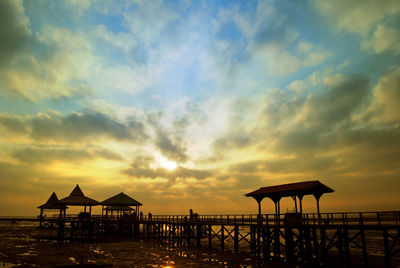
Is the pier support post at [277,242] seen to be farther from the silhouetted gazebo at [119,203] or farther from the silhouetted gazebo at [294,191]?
the silhouetted gazebo at [119,203]

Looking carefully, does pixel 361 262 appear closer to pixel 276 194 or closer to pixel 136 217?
pixel 276 194

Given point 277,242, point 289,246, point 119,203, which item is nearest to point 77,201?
point 119,203

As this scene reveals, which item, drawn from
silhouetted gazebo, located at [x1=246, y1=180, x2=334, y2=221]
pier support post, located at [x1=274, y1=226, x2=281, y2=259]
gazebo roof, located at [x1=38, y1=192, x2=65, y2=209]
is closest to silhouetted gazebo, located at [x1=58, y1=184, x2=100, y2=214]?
gazebo roof, located at [x1=38, y1=192, x2=65, y2=209]

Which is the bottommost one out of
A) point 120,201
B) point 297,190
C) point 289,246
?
point 289,246

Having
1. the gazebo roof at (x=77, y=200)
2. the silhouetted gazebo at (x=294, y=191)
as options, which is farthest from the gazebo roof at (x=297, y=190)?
the gazebo roof at (x=77, y=200)

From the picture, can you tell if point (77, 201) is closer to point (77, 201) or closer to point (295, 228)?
point (77, 201)

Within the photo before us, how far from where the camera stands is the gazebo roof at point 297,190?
23906 mm

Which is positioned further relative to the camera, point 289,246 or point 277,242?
point 277,242

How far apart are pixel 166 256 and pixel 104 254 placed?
240 inches

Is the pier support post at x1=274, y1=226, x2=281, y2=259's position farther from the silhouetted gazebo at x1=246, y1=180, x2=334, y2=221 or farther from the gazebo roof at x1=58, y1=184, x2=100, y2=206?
the gazebo roof at x1=58, y1=184, x2=100, y2=206

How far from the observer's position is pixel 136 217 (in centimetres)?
4772

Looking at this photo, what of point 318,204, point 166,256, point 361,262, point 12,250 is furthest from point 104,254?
point 361,262

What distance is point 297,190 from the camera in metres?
24.4

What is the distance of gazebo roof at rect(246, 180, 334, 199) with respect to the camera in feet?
78.4
